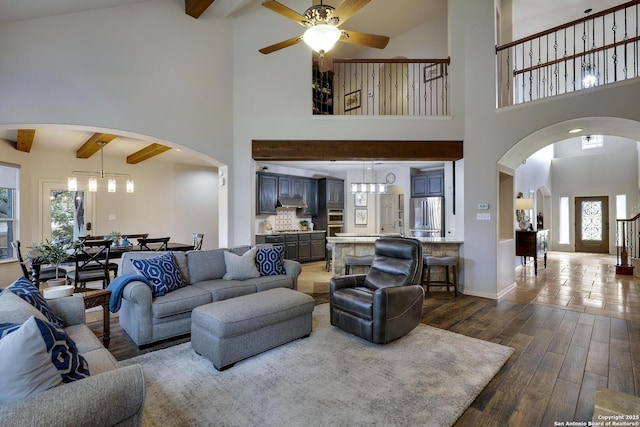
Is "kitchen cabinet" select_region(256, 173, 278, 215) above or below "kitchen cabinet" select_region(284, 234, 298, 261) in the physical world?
above

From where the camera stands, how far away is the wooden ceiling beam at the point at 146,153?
586cm

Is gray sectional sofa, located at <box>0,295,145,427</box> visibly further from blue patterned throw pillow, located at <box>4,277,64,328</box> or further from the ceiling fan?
the ceiling fan

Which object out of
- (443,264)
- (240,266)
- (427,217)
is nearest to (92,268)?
(240,266)

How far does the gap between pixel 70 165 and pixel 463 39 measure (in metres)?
8.20

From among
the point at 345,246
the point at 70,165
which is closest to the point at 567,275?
the point at 345,246

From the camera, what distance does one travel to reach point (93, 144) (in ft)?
18.0

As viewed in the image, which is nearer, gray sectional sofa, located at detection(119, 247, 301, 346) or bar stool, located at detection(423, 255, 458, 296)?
gray sectional sofa, located at detection(119, 247, 301, 346)

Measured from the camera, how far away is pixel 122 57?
4055 mm

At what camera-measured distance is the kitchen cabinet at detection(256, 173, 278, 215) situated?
7.37 metres

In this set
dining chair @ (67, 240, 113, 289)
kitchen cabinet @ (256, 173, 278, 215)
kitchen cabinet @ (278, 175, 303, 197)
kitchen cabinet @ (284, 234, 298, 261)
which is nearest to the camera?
dining chair @ (67, 240, 113, 289)

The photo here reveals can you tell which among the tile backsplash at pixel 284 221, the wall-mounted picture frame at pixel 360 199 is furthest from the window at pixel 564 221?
the tile backsplash at pixel 284 221

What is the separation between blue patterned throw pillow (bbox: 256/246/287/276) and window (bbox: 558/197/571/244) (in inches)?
460

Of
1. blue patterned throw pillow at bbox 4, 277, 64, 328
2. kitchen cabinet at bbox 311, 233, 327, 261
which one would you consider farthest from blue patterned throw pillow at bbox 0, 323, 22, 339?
kitchen cabinet at bbox 311, 233, 327, 261

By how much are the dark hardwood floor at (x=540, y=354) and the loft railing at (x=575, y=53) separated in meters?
3.18
